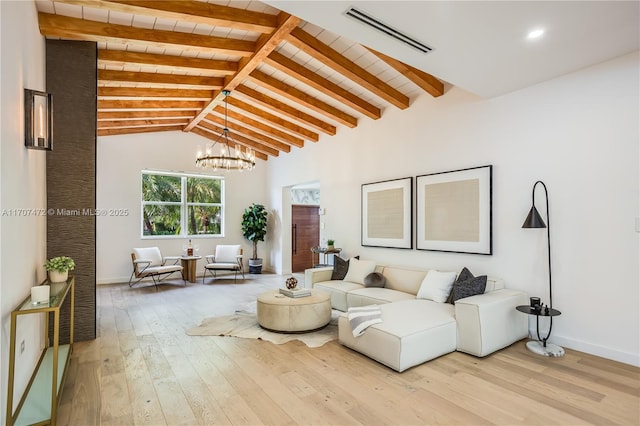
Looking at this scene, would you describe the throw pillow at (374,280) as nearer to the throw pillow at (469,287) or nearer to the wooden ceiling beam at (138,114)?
the throw pillow at (469,287)

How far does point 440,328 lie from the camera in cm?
323

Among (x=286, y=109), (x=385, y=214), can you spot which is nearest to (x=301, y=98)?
(x=286, y=109)

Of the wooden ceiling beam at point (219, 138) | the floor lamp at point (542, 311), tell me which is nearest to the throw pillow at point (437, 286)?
the floor lamp at point (542, 311)

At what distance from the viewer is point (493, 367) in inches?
118

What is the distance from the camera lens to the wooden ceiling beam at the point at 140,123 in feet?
21.9

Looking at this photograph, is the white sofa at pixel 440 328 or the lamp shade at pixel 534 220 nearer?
the white sofa at pixel 440 328

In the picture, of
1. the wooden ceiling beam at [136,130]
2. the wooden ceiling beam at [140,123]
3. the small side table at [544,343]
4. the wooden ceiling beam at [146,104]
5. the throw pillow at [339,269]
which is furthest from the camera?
the wooden ceiling beam at [136,130]

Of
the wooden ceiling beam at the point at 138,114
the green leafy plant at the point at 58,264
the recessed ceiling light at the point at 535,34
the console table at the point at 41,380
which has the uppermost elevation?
the wooden ceiling beam at the point at 138,114

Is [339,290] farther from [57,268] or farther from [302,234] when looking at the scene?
[302,234]

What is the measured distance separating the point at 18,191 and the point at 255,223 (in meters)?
6.05

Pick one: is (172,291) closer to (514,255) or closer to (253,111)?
(253,111)

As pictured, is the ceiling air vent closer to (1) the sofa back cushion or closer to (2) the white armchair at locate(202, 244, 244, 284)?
(1) the sofa back cushion

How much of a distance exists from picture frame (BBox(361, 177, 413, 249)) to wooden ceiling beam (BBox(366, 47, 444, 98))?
125 centimetres

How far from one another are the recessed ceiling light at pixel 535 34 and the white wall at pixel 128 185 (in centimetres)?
711
